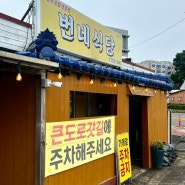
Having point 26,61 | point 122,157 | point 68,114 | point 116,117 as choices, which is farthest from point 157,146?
point 26,61

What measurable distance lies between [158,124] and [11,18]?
24.2 feet

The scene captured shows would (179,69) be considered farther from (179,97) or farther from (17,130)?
(17,130)

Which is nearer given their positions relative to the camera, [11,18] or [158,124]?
[11,18]

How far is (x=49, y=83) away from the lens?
19.1ft

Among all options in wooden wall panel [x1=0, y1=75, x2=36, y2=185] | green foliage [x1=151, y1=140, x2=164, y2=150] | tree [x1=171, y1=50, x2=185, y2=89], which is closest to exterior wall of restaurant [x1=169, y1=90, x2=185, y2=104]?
tree [x1=171, y1=50, x2=185, y2=89]

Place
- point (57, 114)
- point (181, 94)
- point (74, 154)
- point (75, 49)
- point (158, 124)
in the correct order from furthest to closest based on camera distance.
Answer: point (181, 94) < point (158, 124) < point (75, 49) < point (74, 154) < point (57, 114)

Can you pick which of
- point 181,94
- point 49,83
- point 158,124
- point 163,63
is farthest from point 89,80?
point 163,63

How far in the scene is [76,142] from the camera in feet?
22.2

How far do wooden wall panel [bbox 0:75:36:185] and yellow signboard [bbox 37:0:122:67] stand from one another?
177 centimetres

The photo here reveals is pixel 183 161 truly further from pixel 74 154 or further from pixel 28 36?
pixel 28 36

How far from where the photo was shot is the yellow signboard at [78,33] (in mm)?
7279

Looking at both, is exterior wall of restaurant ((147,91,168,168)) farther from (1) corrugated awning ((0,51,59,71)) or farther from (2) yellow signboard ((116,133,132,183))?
(1) corrugated awning ((0,51,59,71))

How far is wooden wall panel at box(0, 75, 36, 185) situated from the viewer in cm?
593

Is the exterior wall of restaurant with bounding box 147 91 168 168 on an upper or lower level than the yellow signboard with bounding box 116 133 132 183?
upper
